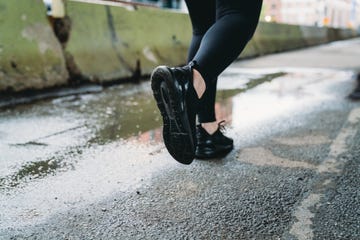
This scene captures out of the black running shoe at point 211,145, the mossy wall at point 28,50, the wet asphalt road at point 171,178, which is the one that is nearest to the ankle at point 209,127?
the black running shoe at point 211,145

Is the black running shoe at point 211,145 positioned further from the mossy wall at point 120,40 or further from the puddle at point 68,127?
the mossy wall at point 120,40

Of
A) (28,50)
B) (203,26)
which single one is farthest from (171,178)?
(28,50)

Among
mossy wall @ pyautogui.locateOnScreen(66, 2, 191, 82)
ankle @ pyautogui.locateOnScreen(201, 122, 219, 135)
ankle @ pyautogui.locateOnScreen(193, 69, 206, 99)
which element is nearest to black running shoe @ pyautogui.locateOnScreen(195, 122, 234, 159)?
ankle @ pyautogui.locateOnScreen(201, 122, 219, 135)

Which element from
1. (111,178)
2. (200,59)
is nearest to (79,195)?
(111,178)

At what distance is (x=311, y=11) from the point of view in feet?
182

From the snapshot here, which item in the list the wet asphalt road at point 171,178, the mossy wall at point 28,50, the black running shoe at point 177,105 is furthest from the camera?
the mossy wall at point 28,50

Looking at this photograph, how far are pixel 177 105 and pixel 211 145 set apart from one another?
1.95 ft

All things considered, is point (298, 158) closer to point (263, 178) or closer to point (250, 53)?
point (263, 178)

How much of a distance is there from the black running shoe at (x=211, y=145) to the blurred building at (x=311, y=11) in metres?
50.2

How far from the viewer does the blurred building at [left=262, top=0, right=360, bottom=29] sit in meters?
52.9

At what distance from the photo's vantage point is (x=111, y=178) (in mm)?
1744

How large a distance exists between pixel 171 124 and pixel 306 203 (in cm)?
58

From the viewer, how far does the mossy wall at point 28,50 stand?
139 inches

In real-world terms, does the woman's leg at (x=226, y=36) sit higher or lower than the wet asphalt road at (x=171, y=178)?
higher
